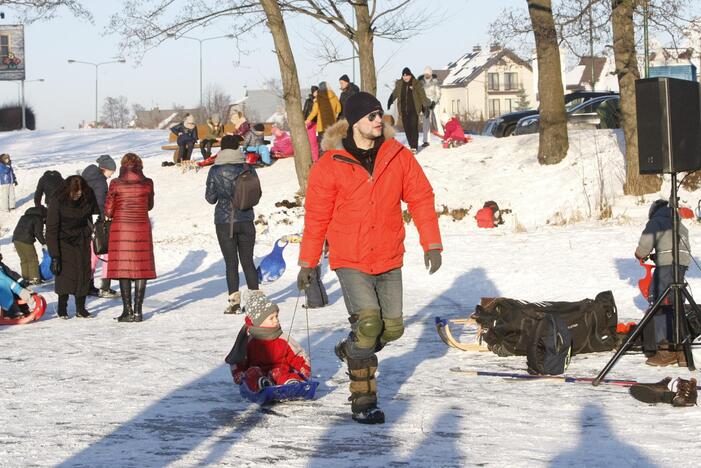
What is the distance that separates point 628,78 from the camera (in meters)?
21.0

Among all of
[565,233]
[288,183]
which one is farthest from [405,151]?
[288,183]

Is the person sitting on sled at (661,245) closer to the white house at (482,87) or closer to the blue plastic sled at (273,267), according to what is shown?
the blue plastic sled at (273,267)

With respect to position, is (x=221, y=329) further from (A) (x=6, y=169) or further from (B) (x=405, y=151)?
(A) (x=6, y=169)

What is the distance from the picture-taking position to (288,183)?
87.9 feet

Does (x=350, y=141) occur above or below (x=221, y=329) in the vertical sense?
above

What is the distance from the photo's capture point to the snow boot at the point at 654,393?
755cm

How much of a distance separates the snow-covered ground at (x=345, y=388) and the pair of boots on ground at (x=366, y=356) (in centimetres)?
15

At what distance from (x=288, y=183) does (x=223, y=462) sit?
68.2 feet

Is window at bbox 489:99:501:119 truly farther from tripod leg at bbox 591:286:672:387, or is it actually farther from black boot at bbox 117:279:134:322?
tripod leg at bbox 591:286:672:387

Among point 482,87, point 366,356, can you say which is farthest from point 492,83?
point 366,356

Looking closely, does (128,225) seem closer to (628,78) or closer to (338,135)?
(338,135)

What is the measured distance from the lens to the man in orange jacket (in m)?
7.30

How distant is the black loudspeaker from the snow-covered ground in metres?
1.58

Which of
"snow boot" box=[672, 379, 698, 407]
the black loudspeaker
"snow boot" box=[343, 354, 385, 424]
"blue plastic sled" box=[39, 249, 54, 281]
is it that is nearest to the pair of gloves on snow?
"snow boot" box=[343, 354, 385, 424]
